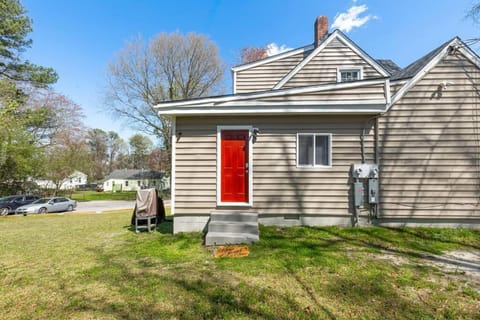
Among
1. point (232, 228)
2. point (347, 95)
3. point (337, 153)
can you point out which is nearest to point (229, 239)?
point (232, 228)

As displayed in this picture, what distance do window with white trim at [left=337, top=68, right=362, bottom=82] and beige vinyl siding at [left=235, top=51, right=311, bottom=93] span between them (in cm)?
191

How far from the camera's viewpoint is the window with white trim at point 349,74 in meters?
8.33

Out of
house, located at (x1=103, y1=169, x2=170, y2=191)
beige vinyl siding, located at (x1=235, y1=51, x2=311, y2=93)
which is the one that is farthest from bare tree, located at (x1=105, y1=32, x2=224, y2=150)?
house, located at (x1=103, y1=169, x2=170, y2=191)

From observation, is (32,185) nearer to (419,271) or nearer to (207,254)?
(207,254)

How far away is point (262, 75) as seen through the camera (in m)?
9.37

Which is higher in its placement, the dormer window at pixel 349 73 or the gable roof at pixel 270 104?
the dormer window at pixel 349 73

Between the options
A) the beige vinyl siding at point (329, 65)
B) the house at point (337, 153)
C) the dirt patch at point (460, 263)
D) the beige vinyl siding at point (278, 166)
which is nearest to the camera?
the dirt patch at point (460, 263)

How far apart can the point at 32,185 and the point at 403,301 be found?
30582 millimetres

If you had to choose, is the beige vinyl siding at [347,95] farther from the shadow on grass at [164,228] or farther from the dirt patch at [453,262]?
the shadow on grass at [164,228]

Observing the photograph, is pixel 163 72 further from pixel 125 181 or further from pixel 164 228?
pixel 125 181

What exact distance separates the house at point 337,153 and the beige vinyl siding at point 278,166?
25 millimetres

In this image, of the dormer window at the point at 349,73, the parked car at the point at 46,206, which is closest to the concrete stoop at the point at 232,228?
the dormer window at the point at 349,73

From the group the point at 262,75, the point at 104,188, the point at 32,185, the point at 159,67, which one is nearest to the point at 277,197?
the point at 262,75

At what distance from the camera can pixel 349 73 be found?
8.47m
